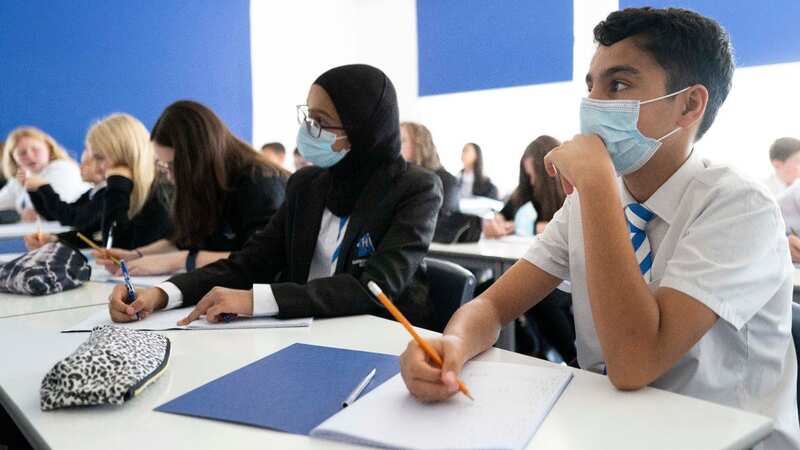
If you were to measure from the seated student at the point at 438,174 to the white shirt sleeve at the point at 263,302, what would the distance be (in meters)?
1.99

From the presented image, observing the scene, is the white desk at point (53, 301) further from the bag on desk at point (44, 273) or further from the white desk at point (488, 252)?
the white desk at point (488, 252)

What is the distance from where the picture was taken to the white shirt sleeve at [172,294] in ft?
5.32

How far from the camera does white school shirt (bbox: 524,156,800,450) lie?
1036 mm

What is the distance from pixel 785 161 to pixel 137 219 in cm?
429

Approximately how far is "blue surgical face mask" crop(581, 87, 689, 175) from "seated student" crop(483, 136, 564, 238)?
92.9 inches

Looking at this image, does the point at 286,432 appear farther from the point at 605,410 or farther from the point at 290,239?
the point at 290,239

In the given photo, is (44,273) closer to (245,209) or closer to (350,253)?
(245,209)

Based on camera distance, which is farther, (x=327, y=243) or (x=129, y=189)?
(x=129, y=189)

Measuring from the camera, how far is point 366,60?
8344mm

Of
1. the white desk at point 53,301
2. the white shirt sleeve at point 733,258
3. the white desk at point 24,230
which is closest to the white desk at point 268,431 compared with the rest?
the white shirt sleeve at point 733,258

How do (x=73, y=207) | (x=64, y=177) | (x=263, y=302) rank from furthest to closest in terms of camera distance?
(x=64, y=177) → (x=73, y=207) → (x=263, y=302)

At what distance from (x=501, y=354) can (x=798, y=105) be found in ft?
15.8

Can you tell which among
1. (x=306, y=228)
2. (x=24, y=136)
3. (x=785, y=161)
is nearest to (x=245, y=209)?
(x=306, y=228)

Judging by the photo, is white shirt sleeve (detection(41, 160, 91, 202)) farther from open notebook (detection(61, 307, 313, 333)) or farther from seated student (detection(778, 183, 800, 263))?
seated student (detection(778, 183, 800, 263))
